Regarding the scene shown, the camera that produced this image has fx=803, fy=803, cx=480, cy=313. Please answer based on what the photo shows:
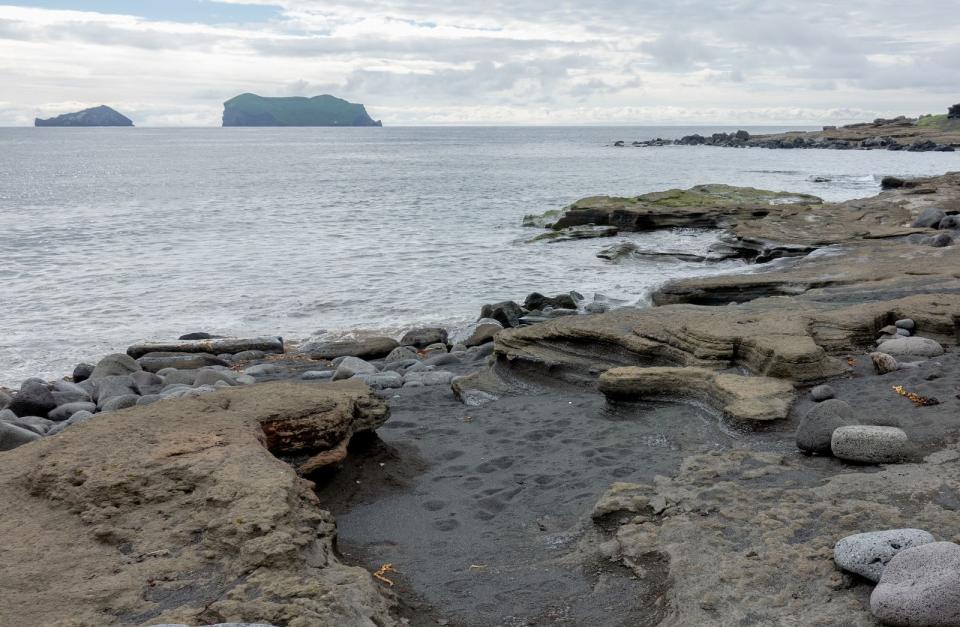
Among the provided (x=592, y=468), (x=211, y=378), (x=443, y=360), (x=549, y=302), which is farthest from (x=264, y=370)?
(x=592, y=468)

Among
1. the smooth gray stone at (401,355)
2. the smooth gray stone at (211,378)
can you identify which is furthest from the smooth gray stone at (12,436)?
the smooth gray stone at (401,355)

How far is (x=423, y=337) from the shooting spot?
13312mm

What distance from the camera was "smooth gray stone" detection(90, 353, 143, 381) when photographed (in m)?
11.2

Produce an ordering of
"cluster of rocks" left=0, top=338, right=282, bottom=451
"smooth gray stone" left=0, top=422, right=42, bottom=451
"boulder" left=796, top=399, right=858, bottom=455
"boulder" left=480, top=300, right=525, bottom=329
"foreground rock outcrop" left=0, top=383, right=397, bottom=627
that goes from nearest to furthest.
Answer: "foreground rock outcrop" left=0, top=383, right=397, bottom=627 → "boulder" left=796, top=399, right=858, bottom=455 → "smooth gray stone" left=0, top=422, right=42, bottom=451 → "cluster of rocks" left=0, top=338, right=282, bottom=451 → "boulder" left=480, top=300, right=525, bottom=329

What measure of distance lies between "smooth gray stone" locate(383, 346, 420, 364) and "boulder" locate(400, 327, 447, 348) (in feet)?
2.67

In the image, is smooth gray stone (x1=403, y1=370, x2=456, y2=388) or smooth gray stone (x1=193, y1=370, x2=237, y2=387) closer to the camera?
smooth gray stone (x1=403, y1=370, x2=456, y2=388)

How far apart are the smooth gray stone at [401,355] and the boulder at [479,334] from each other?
2.71 feet

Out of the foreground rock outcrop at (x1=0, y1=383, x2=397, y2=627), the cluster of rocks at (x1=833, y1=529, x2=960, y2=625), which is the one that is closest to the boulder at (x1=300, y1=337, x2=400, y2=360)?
the foreground rock outcrop at (x1=0, y1=383, x2=397, y2=627)

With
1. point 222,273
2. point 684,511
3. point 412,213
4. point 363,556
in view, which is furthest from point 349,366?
point 412,213

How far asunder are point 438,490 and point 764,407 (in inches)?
112

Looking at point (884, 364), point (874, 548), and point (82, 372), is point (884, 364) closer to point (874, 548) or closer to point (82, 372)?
point (874, 548)

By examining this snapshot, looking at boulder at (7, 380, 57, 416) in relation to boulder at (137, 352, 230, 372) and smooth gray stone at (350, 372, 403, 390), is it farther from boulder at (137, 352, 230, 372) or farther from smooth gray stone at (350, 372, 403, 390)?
smooth gray stone at (350, 372, 403, 390)

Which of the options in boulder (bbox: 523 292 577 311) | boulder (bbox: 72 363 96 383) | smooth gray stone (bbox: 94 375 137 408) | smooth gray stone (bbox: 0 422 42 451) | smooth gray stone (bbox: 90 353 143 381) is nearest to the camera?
smooth gray stone (bbox: 0 422 42 451)

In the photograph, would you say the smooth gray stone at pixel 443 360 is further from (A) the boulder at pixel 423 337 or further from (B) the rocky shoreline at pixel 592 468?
(A) the boulder at pixel 423 337
